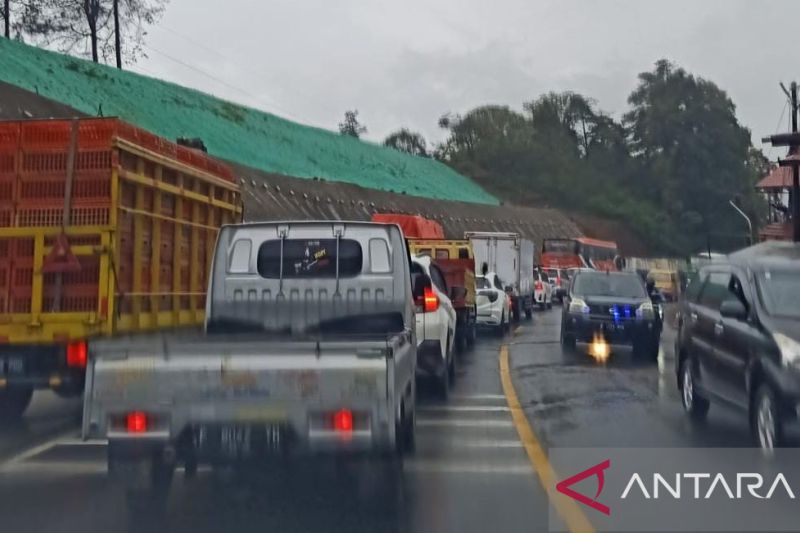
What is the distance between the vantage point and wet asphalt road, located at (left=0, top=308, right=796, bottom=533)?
6.86 meters

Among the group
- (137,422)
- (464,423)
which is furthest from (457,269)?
(137,422)

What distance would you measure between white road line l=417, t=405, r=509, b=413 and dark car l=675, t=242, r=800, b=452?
7.03 feet

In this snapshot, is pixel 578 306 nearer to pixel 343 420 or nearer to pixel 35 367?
pixel 35 367

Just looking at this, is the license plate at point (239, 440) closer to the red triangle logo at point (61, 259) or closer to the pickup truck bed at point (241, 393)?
the pickup truck bed at point (241, 393)

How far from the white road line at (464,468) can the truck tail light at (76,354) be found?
3.39 m

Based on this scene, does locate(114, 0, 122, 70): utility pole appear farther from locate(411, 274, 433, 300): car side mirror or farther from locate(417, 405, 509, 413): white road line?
locate(417, 405, 509, 413): white road line

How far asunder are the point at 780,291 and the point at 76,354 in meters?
6.67

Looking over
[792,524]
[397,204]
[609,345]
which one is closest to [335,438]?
[792,524]

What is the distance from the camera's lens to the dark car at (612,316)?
19.7 meters

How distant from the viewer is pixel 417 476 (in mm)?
8266

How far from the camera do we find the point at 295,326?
9422 millimetres

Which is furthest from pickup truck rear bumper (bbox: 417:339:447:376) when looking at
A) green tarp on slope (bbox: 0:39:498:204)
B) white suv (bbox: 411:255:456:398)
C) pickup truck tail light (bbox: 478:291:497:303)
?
green tarp on slope (bbox: 0:39:498:204)

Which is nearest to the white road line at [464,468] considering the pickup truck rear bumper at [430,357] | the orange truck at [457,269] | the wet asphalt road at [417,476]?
the wet asphalt road at [417,476]

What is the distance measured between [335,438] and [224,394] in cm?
75
